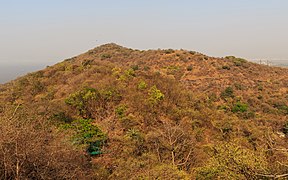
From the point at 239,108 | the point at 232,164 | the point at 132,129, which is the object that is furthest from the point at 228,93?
the point at 232,164

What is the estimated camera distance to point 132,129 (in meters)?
15.3

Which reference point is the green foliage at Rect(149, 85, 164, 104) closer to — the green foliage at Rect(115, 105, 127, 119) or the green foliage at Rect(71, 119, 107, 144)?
the green foliage at Rect(115, 105, 127, 119)

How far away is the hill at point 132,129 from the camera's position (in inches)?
294

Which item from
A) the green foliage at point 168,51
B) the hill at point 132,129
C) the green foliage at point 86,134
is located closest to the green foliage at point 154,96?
the hill at point 132,129

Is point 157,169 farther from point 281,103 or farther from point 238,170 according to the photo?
point 281,103

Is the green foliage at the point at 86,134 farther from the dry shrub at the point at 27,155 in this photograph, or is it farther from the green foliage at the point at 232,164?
the green foliage at the point at 232,164

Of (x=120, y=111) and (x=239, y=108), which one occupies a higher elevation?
(x=120, y=111)

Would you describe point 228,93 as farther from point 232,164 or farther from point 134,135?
point 232,164

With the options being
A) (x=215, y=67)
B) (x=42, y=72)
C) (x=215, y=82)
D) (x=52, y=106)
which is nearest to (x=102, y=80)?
(x=52, y=106)

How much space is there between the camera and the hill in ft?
24.5

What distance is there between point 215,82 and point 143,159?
2838 cm

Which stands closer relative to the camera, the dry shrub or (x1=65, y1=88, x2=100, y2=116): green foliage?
the dry shrub

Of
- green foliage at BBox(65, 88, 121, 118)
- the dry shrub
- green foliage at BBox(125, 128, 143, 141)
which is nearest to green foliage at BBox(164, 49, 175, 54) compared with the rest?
green foliage at BBox(65, 88, 121, 118)

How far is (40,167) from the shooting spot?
24.2ft
